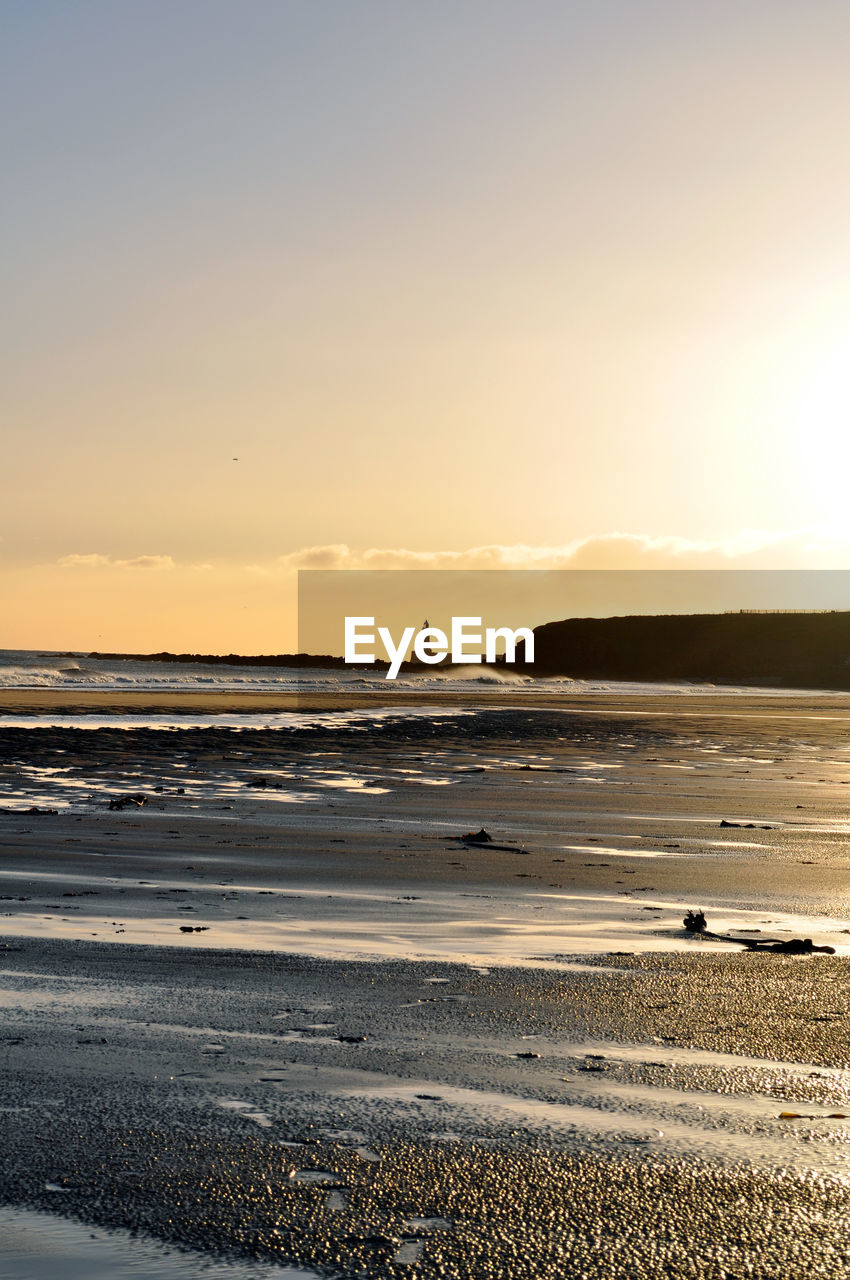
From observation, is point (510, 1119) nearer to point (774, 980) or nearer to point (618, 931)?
point (774, 980)

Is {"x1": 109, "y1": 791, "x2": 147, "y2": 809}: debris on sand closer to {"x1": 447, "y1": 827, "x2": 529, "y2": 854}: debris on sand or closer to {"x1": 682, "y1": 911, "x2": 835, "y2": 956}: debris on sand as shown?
{"x1": 447, "y1": 827, "x2": 529, "y2": 854}: debris on sand

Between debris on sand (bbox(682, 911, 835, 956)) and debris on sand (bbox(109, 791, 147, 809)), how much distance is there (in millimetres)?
8061

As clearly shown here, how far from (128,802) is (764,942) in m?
8.89

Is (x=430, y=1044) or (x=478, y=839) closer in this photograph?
(x=430, y=1044)

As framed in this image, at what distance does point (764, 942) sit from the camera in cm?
664

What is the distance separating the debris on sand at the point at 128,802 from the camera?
13297 millimetres

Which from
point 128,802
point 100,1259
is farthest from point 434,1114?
point 128,802

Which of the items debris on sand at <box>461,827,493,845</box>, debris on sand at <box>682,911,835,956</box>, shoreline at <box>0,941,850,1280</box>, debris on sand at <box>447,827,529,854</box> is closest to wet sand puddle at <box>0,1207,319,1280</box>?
shoreline at <box>0,941,850,1280</box>

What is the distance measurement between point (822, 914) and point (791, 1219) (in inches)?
192

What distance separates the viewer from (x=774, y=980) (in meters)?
5.68

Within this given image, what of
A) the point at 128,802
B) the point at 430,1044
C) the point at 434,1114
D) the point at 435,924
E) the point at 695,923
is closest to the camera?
the point at 434,1114

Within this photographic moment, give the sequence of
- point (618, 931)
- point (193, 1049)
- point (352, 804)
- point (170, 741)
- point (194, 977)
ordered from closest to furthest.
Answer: point (193, 1049), point (194, 977), point (618, 931), point (352, 804), point (170, 741)

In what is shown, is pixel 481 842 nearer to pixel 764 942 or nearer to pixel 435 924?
pixel 435 924

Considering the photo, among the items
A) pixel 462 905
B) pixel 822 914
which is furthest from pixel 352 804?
pixel 822 914
